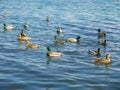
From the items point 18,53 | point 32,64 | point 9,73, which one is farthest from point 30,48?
point 9,73

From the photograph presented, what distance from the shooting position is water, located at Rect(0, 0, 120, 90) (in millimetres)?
28672

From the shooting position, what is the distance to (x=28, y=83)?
28.4 m

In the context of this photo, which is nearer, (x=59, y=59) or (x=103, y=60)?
(x=103, y=60)

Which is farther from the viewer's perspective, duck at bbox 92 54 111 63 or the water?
duck at bbox 92 54 111 63

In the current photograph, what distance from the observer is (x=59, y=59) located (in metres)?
35.3

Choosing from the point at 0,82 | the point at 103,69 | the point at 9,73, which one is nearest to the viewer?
the point at 0,82

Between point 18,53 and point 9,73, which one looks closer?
point 9,73

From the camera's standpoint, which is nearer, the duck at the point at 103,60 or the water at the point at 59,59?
the water at the point at 59,59

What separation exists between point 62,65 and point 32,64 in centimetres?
274

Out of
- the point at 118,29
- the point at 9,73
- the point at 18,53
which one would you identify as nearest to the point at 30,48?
the point at 18,53

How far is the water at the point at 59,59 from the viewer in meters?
28.7

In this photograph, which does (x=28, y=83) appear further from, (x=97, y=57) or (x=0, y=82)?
(x=97, y=57)

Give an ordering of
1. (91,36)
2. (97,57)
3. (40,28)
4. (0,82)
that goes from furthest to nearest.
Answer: (40,28)
(91,36)
(97,57)
(0,82)

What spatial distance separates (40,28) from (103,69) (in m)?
20.2
